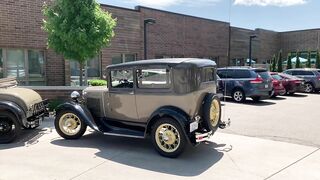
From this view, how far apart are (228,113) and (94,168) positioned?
719 cm

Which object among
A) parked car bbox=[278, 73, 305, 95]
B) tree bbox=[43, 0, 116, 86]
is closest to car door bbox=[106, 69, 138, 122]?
tree bbox=[43, 0, 116, 86]

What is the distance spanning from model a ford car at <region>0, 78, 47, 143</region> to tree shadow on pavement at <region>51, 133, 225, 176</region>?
0.83 m

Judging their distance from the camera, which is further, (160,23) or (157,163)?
(160,23)

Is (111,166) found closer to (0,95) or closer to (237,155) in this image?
(237,155)

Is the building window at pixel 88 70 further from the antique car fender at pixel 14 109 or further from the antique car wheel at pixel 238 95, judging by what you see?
the antique car fender at pixel 14 109

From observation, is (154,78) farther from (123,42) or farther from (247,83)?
(123,42)

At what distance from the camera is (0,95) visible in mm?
8070

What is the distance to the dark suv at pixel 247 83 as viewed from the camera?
15.4m

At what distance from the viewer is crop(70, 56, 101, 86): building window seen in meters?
16.7

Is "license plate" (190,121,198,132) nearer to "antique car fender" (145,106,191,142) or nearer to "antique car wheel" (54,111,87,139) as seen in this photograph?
"antique car fender" (145,106,191,142)

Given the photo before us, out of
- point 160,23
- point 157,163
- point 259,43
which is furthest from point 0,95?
point 259,43

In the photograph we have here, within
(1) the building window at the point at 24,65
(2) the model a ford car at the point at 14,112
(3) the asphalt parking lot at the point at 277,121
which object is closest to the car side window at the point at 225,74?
(3) the asphalt parking lot at the point at 277,121

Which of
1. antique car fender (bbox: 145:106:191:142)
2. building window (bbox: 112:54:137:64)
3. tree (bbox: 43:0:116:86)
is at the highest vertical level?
tree (bbox: 43:0:116:86)

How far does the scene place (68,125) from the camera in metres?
8.10
